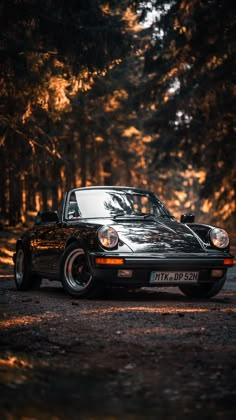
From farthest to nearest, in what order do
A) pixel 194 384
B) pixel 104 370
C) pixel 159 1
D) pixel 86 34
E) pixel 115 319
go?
1. pixel 159 1
2. pixel 86 34
3. pixel 115 319
4. pixel 104 370
5. pixel 194 384

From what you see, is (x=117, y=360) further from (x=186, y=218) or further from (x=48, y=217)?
(x=48, y=217)

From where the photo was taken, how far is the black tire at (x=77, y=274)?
929 centimetres

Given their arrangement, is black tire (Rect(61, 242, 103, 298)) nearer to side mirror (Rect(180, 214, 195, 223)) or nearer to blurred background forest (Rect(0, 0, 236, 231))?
side mirror (Rect(180, 214, 195, 223))

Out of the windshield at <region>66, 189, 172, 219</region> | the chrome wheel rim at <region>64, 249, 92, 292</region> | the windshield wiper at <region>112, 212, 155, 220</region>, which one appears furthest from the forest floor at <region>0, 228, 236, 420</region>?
the windshield at <region>66, 189, 172, 219</region>

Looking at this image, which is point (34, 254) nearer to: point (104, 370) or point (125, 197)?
point (125, 197)

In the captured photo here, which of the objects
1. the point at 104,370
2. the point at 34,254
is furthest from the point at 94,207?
the point at 104,370

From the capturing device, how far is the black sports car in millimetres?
8961

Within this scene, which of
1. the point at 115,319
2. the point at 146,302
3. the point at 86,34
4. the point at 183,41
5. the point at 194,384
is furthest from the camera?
the point at 183,41

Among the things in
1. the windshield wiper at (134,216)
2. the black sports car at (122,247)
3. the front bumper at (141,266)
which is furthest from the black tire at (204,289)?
the windshield wiper at (134,216)

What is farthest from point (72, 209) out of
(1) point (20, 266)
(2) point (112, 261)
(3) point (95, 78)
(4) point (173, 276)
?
(3) point (95, 78)

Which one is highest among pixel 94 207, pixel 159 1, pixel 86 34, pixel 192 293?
pixel 159 1

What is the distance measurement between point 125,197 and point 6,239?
505 inches

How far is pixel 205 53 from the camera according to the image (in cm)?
2244

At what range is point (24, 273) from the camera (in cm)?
1116
